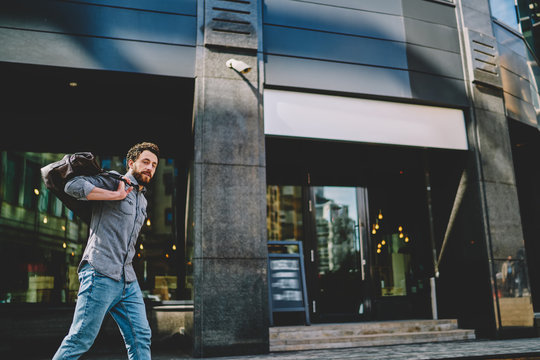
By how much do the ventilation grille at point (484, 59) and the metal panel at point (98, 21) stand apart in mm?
5087

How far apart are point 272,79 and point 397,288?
4957 mm

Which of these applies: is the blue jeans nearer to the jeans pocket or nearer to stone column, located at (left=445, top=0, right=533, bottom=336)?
the jeans pocket

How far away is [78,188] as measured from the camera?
9.56 ft

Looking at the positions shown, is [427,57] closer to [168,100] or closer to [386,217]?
[386,217]

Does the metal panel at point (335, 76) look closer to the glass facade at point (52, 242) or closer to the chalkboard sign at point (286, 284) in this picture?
the chalkboard sign at point (286, 284)

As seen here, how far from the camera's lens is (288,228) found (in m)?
9.09

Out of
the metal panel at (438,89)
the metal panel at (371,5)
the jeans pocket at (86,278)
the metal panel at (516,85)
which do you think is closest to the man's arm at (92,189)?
A: the jeans pocket at (86,278)

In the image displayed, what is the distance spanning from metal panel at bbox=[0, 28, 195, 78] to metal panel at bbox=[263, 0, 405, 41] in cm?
158

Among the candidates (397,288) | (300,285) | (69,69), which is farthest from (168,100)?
(397,288)

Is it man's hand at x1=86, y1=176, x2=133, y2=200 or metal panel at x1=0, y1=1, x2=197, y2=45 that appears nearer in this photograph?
man's hand at x1=86, y1=176, x2=133, y2=200

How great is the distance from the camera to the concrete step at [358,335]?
687 cm

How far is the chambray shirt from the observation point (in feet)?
9.72

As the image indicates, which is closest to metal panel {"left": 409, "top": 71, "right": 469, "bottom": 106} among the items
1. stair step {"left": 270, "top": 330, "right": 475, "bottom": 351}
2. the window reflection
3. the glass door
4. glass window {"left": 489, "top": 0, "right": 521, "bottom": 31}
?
glass window {"left": 489, "top": 0, "right": 521, "bottom": 31}

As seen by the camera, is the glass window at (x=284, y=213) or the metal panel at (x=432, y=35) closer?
the metal panel at (x=432, y=35)
